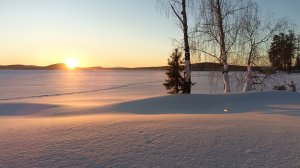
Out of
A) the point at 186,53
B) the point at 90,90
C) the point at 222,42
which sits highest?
the point at 222,42

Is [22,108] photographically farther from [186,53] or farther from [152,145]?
[152,145]

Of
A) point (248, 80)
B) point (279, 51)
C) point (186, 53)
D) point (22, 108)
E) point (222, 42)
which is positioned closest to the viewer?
point (22, 108)

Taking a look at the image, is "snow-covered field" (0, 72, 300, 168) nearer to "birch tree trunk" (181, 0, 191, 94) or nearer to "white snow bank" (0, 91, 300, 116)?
"white snow bank" (0, 91, 300, 116)

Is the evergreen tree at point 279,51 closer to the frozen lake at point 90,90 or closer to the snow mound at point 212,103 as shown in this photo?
the frozen lake at point 90,90

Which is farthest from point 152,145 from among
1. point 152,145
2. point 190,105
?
point 190,105

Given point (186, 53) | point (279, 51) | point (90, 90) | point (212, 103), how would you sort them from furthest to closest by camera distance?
point (90, 90)
point (279, 51)
point (186, 53)
point (212, 103)

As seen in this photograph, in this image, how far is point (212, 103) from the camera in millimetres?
14273

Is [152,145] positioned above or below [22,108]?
above

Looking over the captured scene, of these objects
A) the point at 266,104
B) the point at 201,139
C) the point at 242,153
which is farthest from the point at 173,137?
the point at 266,104

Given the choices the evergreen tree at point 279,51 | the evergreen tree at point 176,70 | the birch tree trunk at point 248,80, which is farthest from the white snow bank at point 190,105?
the evergreen tree at point 279,51

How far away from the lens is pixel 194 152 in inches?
194

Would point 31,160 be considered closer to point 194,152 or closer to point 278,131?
point 194,152

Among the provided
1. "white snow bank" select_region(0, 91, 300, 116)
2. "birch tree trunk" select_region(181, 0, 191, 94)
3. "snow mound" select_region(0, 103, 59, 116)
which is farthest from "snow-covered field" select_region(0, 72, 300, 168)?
"birch tree trunk" select_region(181, 0, 191, 94)

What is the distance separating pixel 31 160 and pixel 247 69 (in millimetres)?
17600
